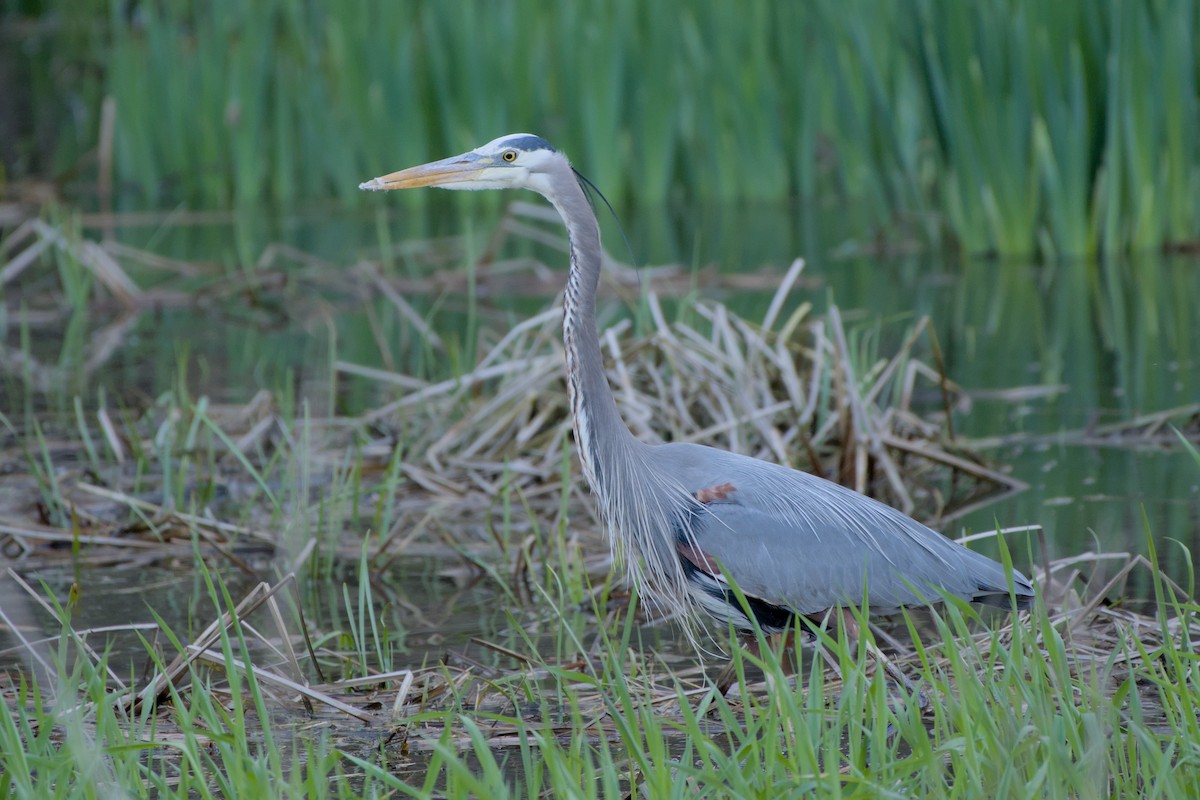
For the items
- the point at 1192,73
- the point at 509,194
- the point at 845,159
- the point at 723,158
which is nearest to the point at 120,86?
the point at 509,194

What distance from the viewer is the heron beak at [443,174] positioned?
407 cm

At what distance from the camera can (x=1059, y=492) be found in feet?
18.1

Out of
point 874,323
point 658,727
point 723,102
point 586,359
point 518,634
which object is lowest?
point 518,634

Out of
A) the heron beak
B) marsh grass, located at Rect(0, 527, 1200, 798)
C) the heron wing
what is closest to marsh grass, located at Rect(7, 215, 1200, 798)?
marsh grass, located at Rect(0, 527, 1200, 798)

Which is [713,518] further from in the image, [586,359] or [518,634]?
[518,634]

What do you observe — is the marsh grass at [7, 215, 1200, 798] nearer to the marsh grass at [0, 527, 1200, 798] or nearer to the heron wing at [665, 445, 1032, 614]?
the marsh grass at [0, 527, 1200, 798]

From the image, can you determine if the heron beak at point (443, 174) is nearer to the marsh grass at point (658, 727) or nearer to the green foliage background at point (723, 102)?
the marsh grass at point (658, 727)

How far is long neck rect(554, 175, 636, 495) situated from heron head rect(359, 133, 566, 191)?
10cm

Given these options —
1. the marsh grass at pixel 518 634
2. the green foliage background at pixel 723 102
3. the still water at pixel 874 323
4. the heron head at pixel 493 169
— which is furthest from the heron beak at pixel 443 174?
the green foliage background at pixel 723 102

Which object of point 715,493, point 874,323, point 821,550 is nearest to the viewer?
point 821,550

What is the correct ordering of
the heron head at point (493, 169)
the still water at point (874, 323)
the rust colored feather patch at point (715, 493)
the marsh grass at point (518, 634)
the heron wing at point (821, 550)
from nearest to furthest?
the marsh grass at point (518, 634)
the heron wing at point (821, 550)
the rust colored feather patch at point (715, 493)
the heron head at point (493, 169)
the still water at point (874, 323)

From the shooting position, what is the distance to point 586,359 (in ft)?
12.8

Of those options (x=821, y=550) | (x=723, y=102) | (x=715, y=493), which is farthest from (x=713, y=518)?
(x=723, y=102)

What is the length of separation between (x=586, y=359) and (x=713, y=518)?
502 millimetres
